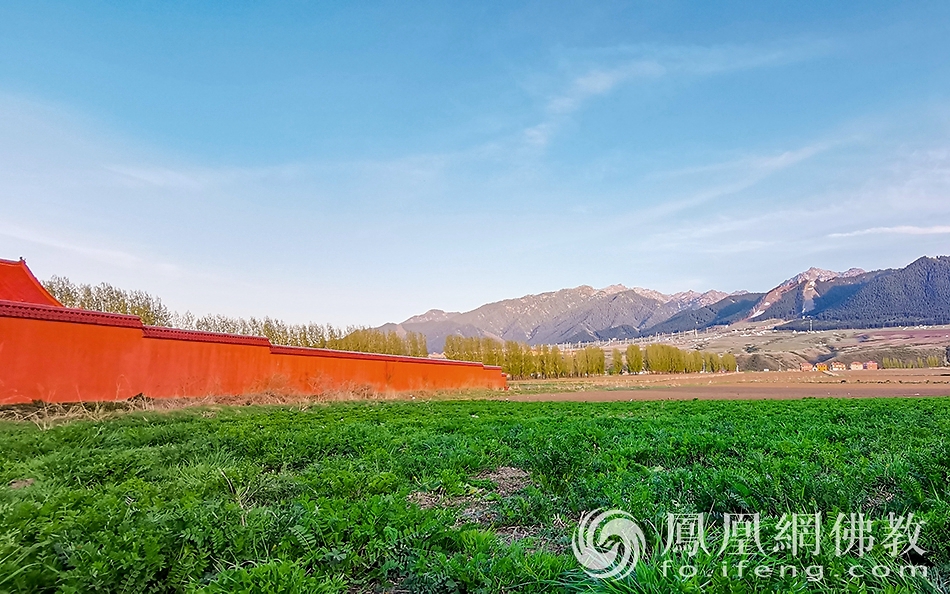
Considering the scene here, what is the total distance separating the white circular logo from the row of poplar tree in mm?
59704

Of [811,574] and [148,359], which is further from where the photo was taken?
[148,359]

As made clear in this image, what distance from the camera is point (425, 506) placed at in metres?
4.07

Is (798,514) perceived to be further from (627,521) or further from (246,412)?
(246,412)

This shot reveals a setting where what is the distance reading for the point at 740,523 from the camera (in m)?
2.99

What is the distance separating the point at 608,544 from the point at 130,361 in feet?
52.2

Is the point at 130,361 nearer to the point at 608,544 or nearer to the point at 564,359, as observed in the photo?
the point at 608,544

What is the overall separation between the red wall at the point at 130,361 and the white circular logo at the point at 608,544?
47.8ft

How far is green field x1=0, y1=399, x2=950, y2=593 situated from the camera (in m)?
2.42

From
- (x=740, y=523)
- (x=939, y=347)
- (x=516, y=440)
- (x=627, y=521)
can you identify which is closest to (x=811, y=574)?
(x=740, y=523)

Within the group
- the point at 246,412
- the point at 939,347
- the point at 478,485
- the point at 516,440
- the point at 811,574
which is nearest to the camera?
the point at 811,574

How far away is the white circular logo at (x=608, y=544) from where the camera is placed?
2.54 metres

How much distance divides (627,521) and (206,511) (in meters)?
2.64

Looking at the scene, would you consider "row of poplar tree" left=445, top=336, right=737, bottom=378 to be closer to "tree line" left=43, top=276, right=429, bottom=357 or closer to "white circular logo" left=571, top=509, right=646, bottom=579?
A: "tree line" left=43, top=276, right=429, bottom=357

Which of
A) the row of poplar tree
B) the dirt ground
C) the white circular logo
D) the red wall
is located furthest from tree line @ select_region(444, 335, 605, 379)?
the white circular logo
